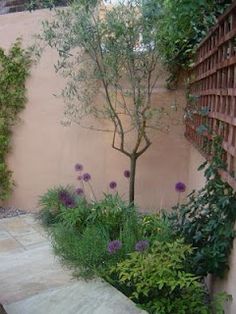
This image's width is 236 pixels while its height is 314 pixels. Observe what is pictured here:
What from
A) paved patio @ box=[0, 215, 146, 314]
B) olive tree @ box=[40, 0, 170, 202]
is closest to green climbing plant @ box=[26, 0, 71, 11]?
olive tree @ box=[40, 0, 170, 202]

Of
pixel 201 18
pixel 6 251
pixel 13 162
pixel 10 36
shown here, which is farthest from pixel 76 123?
pixel 201 18

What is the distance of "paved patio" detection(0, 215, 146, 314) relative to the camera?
250 centimetres

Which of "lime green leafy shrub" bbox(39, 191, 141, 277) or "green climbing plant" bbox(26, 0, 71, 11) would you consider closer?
"lime green leafy shrub" bbox(39, 191, 141, 277)

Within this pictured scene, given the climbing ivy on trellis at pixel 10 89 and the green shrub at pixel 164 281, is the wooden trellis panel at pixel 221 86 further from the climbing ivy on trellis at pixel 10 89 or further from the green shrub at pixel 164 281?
the climbing ivy on trellis at pixel 10 89

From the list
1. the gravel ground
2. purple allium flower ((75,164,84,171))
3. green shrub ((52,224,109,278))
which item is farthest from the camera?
the gravel ground

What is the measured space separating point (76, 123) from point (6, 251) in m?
2.00

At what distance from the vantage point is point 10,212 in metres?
5.34

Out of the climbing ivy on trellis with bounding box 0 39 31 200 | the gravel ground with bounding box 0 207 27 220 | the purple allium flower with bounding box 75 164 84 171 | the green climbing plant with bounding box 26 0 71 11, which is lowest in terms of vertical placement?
the gravel ground with bounding box 0 207 27 220

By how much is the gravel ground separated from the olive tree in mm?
1452

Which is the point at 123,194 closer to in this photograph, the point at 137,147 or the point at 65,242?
the point at 137,147

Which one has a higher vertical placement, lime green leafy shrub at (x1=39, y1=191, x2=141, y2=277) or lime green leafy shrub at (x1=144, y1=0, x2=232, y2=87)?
lime green leafy shrub at (x1=144, y1=0, x2=232, y2=87)

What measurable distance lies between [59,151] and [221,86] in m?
3.00

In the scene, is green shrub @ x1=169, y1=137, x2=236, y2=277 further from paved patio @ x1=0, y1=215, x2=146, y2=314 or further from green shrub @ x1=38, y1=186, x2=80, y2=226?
green shrub @ x1=38, y1=186, x2=80, y2=226

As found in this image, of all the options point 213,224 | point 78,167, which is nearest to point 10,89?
point 78,167
